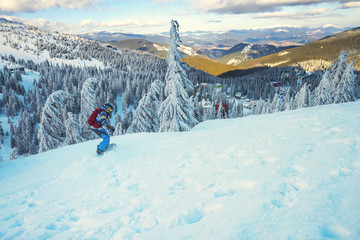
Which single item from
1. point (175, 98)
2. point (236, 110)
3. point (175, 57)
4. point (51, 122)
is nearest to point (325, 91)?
point (175, 98)

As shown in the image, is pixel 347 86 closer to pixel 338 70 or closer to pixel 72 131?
pixel 338 70

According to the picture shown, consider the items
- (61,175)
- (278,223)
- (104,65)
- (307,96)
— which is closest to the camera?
(278,223)

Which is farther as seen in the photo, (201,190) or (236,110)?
(236,110)

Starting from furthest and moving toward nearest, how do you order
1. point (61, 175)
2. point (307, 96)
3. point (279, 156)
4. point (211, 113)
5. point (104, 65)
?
1. point (104, 65)
2. point (211, 113)
3. point (307, 96)
4. point (61, 175)
5. point (279, 156)

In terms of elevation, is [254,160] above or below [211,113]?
above

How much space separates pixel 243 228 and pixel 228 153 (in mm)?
4210

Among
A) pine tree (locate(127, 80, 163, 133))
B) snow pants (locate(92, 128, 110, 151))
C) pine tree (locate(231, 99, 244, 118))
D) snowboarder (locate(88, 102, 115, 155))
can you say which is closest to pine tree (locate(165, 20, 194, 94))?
pine tree (locate(127, 80, 163, 133))

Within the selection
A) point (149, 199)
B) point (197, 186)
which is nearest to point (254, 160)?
point (197, 186)

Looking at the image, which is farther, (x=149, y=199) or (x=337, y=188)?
(x=149, y=199)

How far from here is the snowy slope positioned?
3670mm

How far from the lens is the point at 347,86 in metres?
27.6

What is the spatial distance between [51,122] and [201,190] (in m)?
22.7

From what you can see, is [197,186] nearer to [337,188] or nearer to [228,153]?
[228,153]

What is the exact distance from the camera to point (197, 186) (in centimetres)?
557
